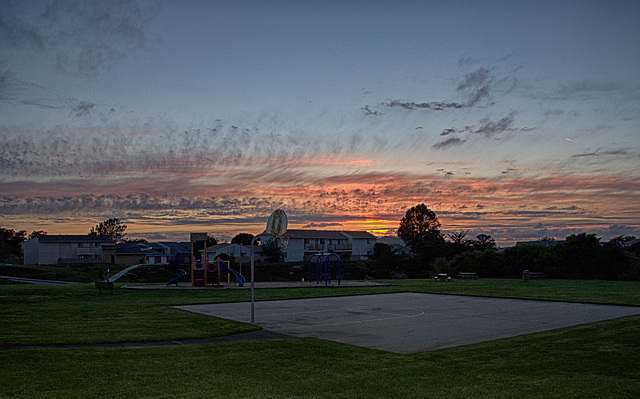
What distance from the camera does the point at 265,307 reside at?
67.7 feet

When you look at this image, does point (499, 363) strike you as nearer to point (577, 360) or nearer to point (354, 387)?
point (577, 360)

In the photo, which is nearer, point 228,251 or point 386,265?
point 386,265

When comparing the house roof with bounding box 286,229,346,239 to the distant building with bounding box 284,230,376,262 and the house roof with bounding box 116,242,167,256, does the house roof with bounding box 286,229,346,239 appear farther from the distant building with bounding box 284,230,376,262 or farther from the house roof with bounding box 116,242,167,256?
the house roof with bounding box 116,242,167,256

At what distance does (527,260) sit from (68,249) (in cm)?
6667

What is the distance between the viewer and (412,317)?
17.5 m

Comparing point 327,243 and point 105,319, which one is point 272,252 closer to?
point 327,243

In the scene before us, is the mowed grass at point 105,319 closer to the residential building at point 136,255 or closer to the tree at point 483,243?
the tree at point 483,243

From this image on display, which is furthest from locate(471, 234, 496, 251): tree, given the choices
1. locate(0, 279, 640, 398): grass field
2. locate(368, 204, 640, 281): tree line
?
locate(0, 279, 640, 398): grass field

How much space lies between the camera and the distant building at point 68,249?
79.2 meters

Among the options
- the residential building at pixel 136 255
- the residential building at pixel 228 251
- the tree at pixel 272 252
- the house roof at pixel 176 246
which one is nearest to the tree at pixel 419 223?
the residential building at pixel 228 251

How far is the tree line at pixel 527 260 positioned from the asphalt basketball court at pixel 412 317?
25054 mm

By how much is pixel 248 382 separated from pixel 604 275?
43926mm

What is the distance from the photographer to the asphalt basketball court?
43.9ft

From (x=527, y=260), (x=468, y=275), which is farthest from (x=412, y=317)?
(x=527, y=260)
